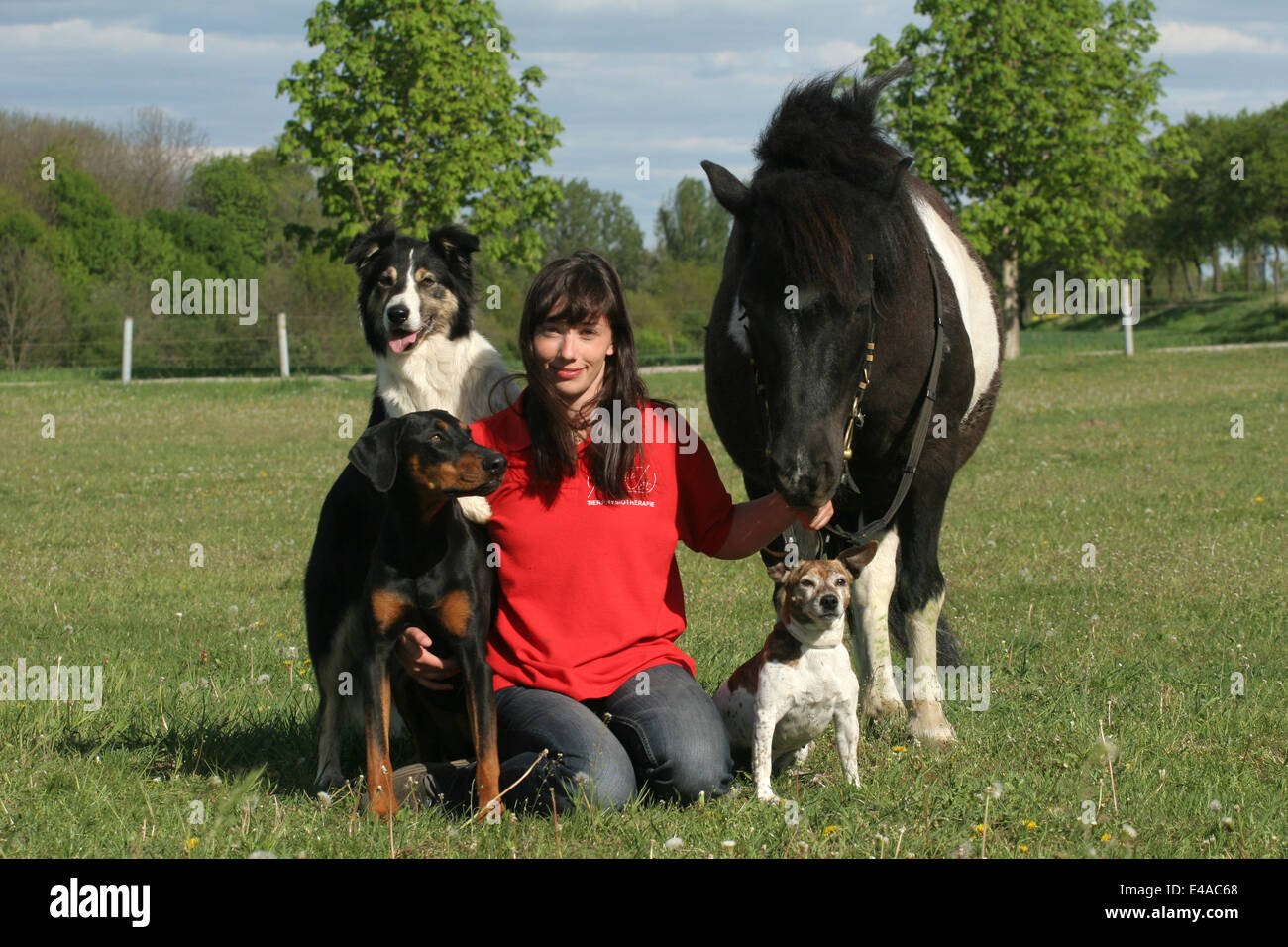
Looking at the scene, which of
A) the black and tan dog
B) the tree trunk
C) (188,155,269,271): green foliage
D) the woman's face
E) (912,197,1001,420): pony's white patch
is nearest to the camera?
the black and tan dog

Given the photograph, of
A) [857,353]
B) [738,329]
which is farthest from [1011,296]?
[857,353]

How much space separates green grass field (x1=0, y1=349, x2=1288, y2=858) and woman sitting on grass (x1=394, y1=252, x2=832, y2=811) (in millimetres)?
241

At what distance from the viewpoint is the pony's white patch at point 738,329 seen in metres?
4.57

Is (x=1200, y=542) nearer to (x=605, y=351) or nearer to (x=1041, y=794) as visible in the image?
(x=1041, y=794)

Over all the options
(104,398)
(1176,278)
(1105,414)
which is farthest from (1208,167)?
(104,398)

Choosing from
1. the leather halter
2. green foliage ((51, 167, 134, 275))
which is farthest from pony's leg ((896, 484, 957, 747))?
green foliage ((51, 167, 134, 275))

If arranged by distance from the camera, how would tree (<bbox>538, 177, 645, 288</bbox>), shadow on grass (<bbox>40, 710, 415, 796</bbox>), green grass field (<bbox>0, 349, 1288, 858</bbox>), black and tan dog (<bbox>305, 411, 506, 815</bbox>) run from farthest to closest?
1. tree (<bbox>538, 177, 645, 288</bbox>)
2. shadow on grass (<bbox>40, 710, 415, 796</bbox>)
3. black and tan dog (<bbox>305, 411, 506, 815</bbox>)
4. green grass field (<bbox>0, 349, 1288, 858</bbox>)

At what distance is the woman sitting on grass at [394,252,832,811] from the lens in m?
4.06

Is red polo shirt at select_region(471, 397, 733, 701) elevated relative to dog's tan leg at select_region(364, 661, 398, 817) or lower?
elevated

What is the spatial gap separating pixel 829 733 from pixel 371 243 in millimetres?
2960

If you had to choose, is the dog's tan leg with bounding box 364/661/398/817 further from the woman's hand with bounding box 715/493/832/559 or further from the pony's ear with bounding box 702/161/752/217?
the pony's ear with bounding box 702/161/752/217

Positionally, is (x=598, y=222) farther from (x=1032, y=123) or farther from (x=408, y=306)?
(x=408, y=306)

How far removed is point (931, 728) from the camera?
184 inches
